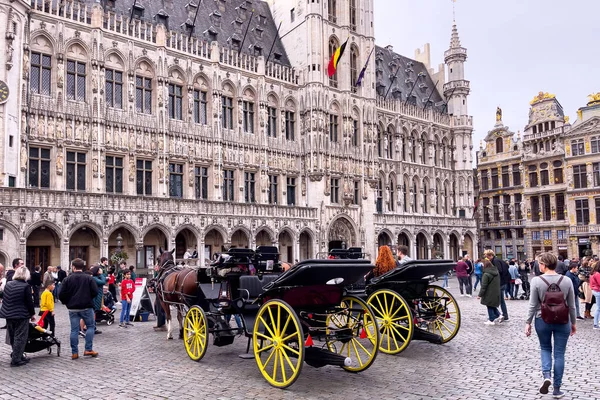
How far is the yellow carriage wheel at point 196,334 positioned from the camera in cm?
845

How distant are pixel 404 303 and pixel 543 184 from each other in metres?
43.4

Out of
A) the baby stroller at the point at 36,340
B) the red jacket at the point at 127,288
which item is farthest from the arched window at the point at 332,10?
the baby stroller at the point at 36,340

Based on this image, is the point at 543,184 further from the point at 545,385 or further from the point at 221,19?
the point at 545,385

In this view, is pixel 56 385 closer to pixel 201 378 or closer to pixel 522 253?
pixel 201 378

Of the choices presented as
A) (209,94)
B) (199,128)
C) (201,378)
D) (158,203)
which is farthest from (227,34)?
(201,378)

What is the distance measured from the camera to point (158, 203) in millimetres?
26078

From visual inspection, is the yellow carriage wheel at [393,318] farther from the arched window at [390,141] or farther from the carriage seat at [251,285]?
the arched window at [390,141]

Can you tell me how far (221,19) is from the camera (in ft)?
114

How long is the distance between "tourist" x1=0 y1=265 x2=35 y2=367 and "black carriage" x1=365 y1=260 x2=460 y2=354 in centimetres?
593

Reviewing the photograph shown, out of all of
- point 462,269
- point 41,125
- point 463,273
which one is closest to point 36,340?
point 462,269

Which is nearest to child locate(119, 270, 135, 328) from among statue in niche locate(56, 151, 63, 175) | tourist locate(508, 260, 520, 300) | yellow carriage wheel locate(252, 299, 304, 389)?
yellow carriage wheel locate(252, 299, 304, 389)

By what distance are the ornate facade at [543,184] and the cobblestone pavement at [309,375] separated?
124 feet

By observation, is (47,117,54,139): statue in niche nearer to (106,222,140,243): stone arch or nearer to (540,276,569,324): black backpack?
(106,222,140,243): stone arch

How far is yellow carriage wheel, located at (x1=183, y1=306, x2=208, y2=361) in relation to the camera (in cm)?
845
